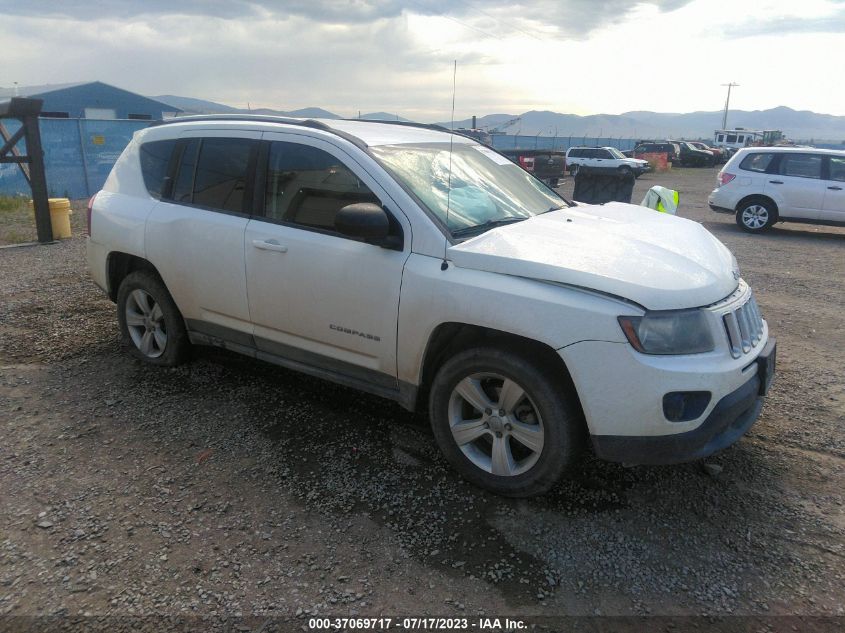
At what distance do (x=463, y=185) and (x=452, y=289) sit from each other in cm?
93

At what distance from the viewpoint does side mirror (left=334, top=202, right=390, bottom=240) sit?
314 cm

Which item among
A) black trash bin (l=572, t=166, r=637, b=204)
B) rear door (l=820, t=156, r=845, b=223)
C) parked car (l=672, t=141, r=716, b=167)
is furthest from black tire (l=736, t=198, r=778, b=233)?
parked car (l=672, t=141, r=716, b=167)

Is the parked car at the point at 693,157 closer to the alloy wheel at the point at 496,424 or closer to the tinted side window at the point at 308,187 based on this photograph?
the tinted side window at the point at 308,187

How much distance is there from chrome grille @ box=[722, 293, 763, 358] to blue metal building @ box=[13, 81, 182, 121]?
3461 cm

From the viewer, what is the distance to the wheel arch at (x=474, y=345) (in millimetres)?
2932

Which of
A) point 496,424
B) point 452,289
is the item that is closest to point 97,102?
point 452,289

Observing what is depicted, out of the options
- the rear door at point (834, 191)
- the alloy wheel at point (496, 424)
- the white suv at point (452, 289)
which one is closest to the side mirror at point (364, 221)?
the white suv at point (452, 289)

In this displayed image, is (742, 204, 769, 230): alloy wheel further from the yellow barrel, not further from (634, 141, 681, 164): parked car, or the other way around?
(634, 141, 681, 164): parked car

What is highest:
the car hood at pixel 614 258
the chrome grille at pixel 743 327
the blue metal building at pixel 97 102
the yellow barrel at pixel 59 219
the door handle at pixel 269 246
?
the blue metal building at pixel 97 102

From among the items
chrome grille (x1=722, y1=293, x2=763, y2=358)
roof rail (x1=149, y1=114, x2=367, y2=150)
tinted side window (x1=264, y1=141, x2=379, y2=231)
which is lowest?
chrome grille (x1=722, y1=293, x2=763, y2=358)

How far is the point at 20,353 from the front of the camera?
5.03 metres

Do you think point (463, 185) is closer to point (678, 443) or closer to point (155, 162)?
point (678, 443)

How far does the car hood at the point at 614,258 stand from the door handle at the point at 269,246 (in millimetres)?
1104

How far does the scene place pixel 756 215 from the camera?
12633mm
